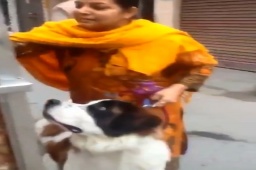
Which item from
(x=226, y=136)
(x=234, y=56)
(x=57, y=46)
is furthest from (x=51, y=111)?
(x=234, y=56)

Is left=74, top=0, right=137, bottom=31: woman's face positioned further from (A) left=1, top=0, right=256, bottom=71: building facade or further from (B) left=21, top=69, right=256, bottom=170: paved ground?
(A) left=1, top=0, right=256, bottom=71: building facade

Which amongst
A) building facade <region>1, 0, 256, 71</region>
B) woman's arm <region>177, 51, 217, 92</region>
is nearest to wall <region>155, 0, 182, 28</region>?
building facade <region>1, 0, 256, 71</region>

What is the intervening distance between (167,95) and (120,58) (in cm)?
18

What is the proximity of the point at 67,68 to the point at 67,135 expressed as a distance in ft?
0.73

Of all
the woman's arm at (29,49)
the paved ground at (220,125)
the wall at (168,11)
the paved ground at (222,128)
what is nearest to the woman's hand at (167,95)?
the woman's arm at (29,49)

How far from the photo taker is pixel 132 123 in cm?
112

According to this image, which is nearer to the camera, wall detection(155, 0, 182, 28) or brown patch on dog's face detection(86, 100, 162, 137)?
brown patch on dog's face detection(86, 100, 162, 137)

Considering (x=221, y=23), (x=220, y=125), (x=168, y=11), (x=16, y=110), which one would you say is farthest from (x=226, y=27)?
(x=16, y=110)

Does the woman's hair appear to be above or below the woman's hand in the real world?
above

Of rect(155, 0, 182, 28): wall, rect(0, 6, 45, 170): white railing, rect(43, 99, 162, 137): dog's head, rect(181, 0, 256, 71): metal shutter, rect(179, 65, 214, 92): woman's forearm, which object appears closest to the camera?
rect(0, 6, 45, 170): white railing

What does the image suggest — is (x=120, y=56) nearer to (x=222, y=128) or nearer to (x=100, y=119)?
(x=100, y=119)

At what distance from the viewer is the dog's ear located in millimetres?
1116

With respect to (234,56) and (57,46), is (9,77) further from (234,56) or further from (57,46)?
(234,56)

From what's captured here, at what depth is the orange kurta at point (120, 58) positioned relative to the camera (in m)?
1.29
